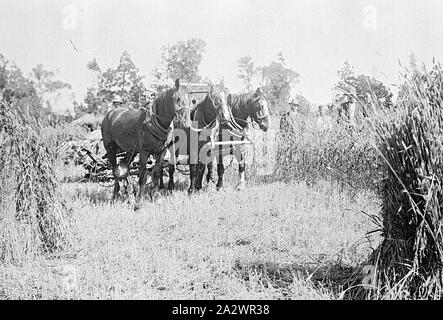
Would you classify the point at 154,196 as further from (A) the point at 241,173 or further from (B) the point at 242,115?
(B) the point at 242,115

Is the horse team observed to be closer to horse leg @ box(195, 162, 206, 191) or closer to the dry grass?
horse leg @ box(195, 162, 206, 191)

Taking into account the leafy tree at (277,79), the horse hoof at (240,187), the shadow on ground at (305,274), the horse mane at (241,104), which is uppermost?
the leafy tree at (277,79)

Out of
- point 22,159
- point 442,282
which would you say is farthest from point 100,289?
point 442,282

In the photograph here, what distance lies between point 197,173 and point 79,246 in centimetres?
425

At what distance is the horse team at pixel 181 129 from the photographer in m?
7.52

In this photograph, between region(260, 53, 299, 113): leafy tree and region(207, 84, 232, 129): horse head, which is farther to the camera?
region(260, 53, 299, 113): leafy tree

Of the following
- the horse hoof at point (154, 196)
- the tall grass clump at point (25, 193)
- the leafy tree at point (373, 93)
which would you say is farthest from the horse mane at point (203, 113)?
the tall grass clump at point (25, 193)

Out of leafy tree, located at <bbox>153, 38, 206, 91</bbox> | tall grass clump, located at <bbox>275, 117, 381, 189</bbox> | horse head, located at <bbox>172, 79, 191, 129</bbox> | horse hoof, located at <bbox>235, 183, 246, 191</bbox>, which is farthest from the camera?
→ leafy tree, located at <bbox>153, 38, 206, 91</bbox>

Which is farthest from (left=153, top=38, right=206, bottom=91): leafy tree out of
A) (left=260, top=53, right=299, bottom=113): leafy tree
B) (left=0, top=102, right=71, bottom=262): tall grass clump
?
(left=0, top=102, right=71, bottom=262): tall grass clump

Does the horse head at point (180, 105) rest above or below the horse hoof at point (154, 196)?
above

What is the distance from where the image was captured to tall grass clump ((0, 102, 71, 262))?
452 cm

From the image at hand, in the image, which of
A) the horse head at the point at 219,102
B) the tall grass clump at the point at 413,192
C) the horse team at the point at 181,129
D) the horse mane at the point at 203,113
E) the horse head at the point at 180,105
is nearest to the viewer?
the tall grass clump at the point at 413,192

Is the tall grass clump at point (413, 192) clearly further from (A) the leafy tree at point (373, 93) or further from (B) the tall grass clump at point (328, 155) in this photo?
(B) the tall grass clump at point (328, 155)
